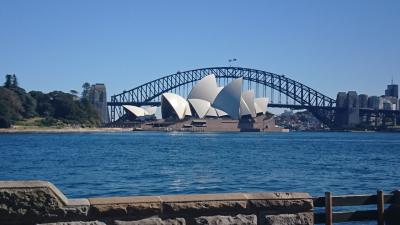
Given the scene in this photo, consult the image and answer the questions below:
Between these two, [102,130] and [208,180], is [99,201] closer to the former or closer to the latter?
[208,180]

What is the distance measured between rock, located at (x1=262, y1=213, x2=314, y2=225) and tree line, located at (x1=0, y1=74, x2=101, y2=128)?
11285cm

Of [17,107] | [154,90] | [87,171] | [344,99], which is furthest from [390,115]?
[87,171]

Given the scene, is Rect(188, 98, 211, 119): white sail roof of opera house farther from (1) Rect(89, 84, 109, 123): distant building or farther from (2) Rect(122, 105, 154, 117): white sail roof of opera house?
(1) Rect(89, 84, 109, 123): distant building

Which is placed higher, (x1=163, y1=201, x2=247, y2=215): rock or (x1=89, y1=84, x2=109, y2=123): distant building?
(x1=89, y1=84, x2=109, y2=123): distant building

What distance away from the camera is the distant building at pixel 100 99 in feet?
544

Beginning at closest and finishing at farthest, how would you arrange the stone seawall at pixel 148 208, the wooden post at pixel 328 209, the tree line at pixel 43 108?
the stone seawall at pixel 148 208 → the wooden post at pixel 328 209 → the tree line at pixel 43 108

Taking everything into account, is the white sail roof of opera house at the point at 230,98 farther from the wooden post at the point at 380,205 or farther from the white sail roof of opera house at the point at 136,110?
the wooden post at the point at 380,205

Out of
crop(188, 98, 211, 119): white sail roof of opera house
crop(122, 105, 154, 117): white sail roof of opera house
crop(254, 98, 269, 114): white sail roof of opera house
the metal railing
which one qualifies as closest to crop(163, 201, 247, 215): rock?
the metal railing

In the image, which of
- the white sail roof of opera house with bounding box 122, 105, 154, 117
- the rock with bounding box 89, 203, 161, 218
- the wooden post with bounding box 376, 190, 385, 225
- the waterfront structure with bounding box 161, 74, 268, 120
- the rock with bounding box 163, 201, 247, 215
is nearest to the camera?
the rock with bounding box 89, 203, 161, 218

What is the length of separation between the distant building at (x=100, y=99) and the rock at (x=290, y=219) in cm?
15646

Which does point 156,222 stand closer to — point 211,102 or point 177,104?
point 211,102

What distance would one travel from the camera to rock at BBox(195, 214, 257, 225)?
696cm

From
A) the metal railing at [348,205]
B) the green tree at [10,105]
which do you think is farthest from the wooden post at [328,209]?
the green tree at [10,105]

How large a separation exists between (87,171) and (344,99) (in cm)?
15645
